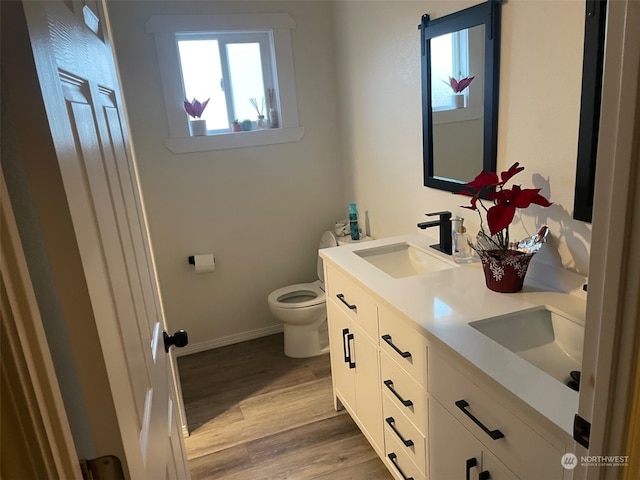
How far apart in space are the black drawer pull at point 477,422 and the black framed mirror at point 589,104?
0.70m

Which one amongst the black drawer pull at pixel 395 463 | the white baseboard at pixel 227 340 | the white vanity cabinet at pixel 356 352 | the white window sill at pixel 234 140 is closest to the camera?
the black drawer pull at pixel 395 463

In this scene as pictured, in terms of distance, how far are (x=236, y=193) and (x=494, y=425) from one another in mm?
2233

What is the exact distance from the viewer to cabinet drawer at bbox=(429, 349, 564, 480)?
1.03 meters

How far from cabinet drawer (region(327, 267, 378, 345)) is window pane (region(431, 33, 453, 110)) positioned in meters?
0.88

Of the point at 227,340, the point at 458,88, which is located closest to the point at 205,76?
the point at 458,88

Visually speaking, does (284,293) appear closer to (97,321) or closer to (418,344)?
(418,344)

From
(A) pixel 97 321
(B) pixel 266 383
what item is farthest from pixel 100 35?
(B) pixel 266 383

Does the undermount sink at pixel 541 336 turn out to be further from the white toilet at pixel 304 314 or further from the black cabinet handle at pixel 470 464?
the white toilet at pixel 304 314

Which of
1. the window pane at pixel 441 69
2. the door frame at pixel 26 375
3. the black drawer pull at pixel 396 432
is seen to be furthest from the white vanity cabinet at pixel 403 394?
the door frame at pixel 26 375

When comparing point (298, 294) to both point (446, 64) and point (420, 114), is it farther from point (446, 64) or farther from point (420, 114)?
point (446, 64)

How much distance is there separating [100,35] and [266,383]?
2.17 m

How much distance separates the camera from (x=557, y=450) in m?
0.98

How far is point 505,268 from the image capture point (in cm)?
157

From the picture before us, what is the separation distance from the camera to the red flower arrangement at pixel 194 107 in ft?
9.25
